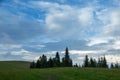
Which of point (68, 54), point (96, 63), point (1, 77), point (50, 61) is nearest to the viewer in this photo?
point (1, 77)

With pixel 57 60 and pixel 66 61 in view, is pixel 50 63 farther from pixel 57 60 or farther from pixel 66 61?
pixel 66 61

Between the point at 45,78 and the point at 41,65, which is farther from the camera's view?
the point at 41,65

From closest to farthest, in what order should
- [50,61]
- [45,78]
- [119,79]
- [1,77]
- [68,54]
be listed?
[1,77]
[45,78]
[119,79]
[50,61]
[68,54]

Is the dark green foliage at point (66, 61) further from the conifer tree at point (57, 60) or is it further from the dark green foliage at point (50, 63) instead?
the dark green foliage at point (50, 63)

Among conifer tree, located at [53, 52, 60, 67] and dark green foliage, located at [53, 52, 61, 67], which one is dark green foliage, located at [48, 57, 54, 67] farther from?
dark green foliage, located at [53, 52, 61, 67]

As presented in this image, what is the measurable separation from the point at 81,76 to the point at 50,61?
65143mm

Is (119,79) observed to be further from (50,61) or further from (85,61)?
(85,61)

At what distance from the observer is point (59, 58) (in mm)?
134125

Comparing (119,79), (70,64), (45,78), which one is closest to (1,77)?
(45,78)

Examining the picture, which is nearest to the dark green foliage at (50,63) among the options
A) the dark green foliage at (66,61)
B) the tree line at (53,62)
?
the tree line at (53,62)

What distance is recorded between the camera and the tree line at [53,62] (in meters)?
128

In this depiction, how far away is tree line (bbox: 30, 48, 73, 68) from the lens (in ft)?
420

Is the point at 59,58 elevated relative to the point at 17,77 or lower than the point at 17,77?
elevated

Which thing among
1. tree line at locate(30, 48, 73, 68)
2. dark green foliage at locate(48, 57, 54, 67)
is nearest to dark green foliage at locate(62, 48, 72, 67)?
tree line at locate(30, 48, 73, 68)
